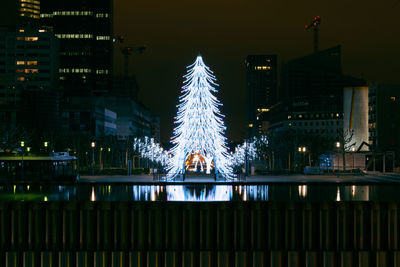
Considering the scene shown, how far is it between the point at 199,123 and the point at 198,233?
36.0 metres

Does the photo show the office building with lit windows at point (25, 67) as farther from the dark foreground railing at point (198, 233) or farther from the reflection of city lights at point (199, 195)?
the dark foreground railing at point (198, 233)

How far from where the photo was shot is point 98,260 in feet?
80.7

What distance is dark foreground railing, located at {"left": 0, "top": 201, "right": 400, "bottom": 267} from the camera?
24.8 m

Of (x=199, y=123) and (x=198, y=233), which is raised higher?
(x=199, y=123)

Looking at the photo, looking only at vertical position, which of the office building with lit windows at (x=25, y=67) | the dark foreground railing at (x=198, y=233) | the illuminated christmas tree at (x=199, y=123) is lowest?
the dark foreground railing at (x=198, y=233)

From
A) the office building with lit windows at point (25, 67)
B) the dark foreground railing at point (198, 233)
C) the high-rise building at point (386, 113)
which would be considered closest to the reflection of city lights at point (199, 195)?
the dark foreground railing at point (198, 233)

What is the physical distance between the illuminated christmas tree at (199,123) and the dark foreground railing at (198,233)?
35.4 m

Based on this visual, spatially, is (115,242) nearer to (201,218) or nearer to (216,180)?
(201,218)

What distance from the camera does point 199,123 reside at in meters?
60.4

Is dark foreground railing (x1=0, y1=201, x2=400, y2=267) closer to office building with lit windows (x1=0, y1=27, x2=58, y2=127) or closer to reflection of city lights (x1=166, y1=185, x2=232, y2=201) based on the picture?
reflection of city lights (x1=166, y1=185, x2=232, y2=201)

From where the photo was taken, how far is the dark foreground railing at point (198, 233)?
2475 cm

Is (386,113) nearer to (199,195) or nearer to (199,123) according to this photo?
(199,123)

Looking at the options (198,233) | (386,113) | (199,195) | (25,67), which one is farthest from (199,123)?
(25,67)

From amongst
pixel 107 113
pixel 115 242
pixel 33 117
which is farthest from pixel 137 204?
pixel 107 113
